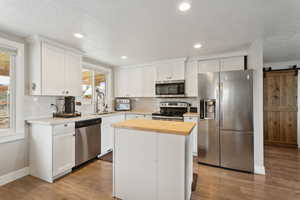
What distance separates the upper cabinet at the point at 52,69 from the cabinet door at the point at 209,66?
9.35 feet

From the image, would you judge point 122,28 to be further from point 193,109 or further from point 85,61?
point 193,109

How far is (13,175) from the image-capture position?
2.29 meters

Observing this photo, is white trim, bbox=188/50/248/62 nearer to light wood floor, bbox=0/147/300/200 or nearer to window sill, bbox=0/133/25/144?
light wood floor, bbox=0/147/300/200

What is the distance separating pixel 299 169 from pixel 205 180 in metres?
1.93

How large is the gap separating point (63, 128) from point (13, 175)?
3.46 ft

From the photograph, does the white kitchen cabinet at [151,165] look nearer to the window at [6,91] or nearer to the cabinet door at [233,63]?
the window at [6,91]

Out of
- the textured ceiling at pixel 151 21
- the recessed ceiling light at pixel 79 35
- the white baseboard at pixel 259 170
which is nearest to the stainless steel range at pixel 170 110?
the textured ceiling at pixel 151 21

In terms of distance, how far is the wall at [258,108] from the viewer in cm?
253

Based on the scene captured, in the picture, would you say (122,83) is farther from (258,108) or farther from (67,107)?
(258,108)

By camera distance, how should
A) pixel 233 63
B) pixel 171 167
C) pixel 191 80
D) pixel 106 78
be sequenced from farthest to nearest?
1. pixel 106 78
2. pixel 191 80
3. pixel 233 63
4. pixel 171 167

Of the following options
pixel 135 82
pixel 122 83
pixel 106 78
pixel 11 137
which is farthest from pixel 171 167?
pixel 106 78

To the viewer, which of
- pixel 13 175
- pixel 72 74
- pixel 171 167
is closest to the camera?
pixel 171 167

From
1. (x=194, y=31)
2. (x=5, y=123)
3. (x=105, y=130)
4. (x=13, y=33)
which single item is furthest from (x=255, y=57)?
(x=5, y=123)

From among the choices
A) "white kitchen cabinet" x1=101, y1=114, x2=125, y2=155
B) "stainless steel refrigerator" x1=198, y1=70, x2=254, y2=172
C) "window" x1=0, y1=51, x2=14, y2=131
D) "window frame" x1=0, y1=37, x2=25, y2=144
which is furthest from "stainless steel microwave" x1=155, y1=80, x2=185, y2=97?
"window" x1=0, y1=51, x2=14, y2=131
